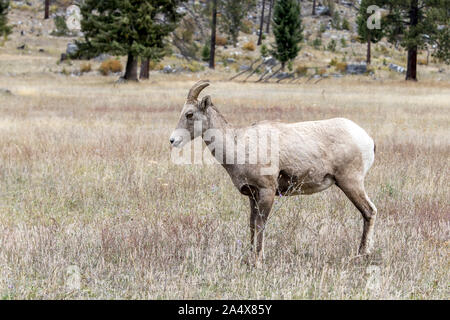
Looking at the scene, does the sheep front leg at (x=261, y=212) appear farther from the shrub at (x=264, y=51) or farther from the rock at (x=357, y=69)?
the shrub at (x=264, y=51)

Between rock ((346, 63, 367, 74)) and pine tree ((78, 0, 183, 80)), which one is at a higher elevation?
pine tree ((78, 0, 183, 80))

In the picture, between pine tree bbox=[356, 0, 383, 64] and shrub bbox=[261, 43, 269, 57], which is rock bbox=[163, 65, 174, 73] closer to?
shrub bbox=[261, 43, 269, 57]

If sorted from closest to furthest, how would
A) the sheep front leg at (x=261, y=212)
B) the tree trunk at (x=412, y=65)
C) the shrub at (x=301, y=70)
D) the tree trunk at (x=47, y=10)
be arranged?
the sheep front leg at (x=261, y=212) → the tree trunk at (x=412, y=65) → the shrub at (x=301, y=70) → the tree trunk at (x=47, y=10)

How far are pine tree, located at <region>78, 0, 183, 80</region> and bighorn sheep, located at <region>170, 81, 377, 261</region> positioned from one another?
2716 centimetres

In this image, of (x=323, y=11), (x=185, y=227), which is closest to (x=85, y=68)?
(x=185, y=227)

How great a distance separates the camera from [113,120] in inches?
630

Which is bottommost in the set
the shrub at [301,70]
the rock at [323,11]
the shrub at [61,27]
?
the shrub at [301,70]

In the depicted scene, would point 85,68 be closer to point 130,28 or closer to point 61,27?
point 130,28

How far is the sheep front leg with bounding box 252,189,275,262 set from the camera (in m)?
5.08

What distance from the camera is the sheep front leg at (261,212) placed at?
5078 mm

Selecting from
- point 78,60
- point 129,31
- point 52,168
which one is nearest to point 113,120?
point 52,168

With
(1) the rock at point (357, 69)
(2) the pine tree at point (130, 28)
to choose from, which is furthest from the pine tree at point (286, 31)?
(2) the pine tree at point (130, 28)

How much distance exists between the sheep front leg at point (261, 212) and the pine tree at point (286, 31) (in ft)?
141

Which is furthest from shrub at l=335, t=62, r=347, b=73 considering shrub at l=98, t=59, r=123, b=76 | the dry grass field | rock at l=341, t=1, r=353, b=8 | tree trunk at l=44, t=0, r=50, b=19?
rock at l=341, t=1, r=353, b=8
